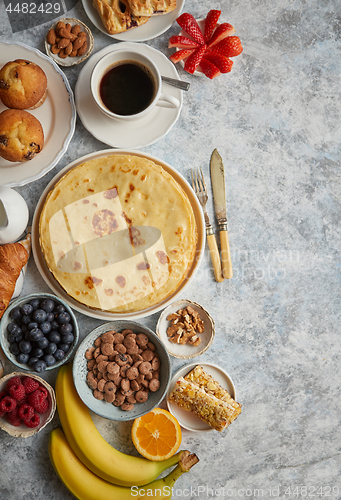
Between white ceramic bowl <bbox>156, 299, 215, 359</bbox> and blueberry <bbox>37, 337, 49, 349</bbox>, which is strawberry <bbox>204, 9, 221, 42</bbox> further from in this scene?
blueberry <bbox>37, 337, 49, 349</bbox>

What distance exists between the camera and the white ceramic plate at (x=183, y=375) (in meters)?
1.79

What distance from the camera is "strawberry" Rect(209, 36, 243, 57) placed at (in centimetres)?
174

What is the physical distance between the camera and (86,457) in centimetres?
167

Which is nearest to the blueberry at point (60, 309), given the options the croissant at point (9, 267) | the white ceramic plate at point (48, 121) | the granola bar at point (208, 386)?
the croissant at point (9, 267)

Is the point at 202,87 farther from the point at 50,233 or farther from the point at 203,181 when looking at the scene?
the point at 50,233

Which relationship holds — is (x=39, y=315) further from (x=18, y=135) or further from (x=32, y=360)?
(x=18, y=135)

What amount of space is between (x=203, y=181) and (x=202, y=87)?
1.66 ft

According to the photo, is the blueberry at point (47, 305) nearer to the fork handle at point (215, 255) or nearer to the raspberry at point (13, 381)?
the raspberry at point (13, 381)

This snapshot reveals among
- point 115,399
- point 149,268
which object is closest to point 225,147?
point 149,268

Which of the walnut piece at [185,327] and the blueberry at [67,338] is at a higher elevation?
the blueberry at [67,338]

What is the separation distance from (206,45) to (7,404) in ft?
6.42

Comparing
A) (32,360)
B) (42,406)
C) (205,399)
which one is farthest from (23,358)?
(205,399)

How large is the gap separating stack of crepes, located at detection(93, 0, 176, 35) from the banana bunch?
1.67m

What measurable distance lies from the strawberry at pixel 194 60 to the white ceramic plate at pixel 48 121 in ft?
1.94
